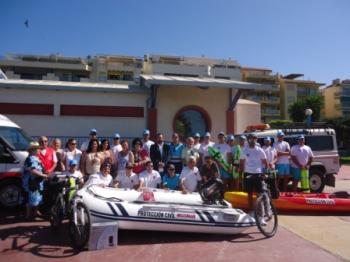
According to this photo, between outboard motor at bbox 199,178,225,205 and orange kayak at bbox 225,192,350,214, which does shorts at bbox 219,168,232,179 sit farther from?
outboard motor at bbox 199,178,225,205

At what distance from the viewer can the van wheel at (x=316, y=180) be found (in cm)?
1219

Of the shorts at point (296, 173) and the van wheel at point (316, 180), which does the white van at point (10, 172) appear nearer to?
the shorts at point (296, 173)

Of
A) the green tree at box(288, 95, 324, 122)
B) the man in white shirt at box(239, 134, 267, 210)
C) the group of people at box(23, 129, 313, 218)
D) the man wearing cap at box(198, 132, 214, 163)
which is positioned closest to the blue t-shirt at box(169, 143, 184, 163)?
the group of people at box(23, 129, 313, 218)

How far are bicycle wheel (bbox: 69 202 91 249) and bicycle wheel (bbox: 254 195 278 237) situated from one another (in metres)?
3.18

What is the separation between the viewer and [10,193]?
902 centimetres

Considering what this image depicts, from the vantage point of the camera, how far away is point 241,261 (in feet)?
19.0

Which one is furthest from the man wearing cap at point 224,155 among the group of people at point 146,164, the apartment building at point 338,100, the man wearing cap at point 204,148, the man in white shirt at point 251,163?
the apartment building at point 338,100

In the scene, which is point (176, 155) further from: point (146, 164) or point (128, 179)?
point (128, 179)

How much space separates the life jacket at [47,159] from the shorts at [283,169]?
20.7ft

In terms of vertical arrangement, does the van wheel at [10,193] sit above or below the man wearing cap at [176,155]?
below

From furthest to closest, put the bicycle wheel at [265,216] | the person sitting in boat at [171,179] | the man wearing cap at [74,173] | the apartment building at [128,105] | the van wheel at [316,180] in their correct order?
1. the apartment building at [128,105]
2. the van wheel at [316,180]
3. the person sitting in boat at [171,179]
4. the man wearing cap at [74,173]
5. the bicycle wheel at [265,216]

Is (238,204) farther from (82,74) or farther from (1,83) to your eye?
(82,74)

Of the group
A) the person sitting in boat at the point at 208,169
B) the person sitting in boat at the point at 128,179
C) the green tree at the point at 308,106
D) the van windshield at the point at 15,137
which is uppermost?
the green tree at the point at 308,106

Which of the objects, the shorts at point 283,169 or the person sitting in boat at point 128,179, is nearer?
the person sitting in boat at point 128,179
